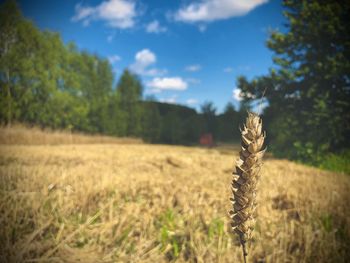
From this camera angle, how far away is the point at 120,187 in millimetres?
3006

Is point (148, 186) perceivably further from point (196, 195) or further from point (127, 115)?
point (127, 115)

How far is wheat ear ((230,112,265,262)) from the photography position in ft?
2.06

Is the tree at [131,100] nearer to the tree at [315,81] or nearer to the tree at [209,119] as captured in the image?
the tree at [209,119]

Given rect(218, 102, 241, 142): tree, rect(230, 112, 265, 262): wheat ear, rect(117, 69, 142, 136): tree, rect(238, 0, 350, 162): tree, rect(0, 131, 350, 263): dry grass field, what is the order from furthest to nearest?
rect(117, 69, 142, 136): tree, rect(218, 102, 241, 142): tree, rect(238, 0, 350, 162): tree, rect(0, 131, 350, 263): dry grass field, rect(230, 112, 265, 262): wheat ear

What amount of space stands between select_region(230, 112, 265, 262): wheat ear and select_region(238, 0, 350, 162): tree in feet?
13.4

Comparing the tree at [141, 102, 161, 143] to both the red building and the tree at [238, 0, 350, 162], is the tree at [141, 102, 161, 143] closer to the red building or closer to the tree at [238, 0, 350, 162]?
the red building

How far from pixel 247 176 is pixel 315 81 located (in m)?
7.23

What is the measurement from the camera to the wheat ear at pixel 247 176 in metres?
0.63

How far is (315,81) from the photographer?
707cm

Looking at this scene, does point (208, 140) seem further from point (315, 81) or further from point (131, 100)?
point (315, 81)

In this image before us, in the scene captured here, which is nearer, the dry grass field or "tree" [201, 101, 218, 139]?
the dry grass field

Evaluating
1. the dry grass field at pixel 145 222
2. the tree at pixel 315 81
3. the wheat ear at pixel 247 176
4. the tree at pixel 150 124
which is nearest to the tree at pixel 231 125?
the tree at pixel 315 81

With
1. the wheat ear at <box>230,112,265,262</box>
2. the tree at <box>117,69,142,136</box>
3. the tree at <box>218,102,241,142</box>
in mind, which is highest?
the tree at <box>117,69,142,136</box>

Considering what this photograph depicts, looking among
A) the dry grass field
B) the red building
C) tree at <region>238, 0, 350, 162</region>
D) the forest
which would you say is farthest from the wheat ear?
the red building
